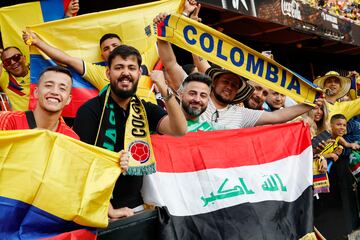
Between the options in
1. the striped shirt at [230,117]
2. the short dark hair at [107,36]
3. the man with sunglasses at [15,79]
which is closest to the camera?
the striped shirt at [230,117]

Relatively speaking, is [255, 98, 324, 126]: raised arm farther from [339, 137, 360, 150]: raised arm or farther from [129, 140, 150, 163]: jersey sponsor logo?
[339, 137, 360, 150]: raised arm

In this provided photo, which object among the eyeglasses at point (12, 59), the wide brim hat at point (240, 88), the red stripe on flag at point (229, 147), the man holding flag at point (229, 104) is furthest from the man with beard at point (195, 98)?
the eyeglasses at point (12, 59)

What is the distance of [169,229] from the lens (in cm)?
311

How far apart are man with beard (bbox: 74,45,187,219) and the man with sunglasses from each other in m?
1.90

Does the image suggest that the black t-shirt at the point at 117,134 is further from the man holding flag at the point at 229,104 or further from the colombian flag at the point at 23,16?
the colombian flag at the point at 23,16

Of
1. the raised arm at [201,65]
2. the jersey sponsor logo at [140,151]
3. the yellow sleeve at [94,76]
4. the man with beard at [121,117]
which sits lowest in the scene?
the jersey sponsor logo at [140,151]

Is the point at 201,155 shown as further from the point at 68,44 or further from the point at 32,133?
the point at 68,44

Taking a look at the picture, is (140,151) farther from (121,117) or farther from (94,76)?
(94,76)

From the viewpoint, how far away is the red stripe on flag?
362 cm

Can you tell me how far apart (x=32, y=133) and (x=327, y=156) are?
4070 millimetres

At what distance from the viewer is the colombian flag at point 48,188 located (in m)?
2.44

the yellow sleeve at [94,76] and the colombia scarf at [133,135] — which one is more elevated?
the yellow sleeve at [94,76]

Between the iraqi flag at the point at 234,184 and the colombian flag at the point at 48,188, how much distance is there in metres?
0.69

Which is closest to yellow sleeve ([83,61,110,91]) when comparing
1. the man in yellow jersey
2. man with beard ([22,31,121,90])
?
man with beard ([22,31,121,90])
